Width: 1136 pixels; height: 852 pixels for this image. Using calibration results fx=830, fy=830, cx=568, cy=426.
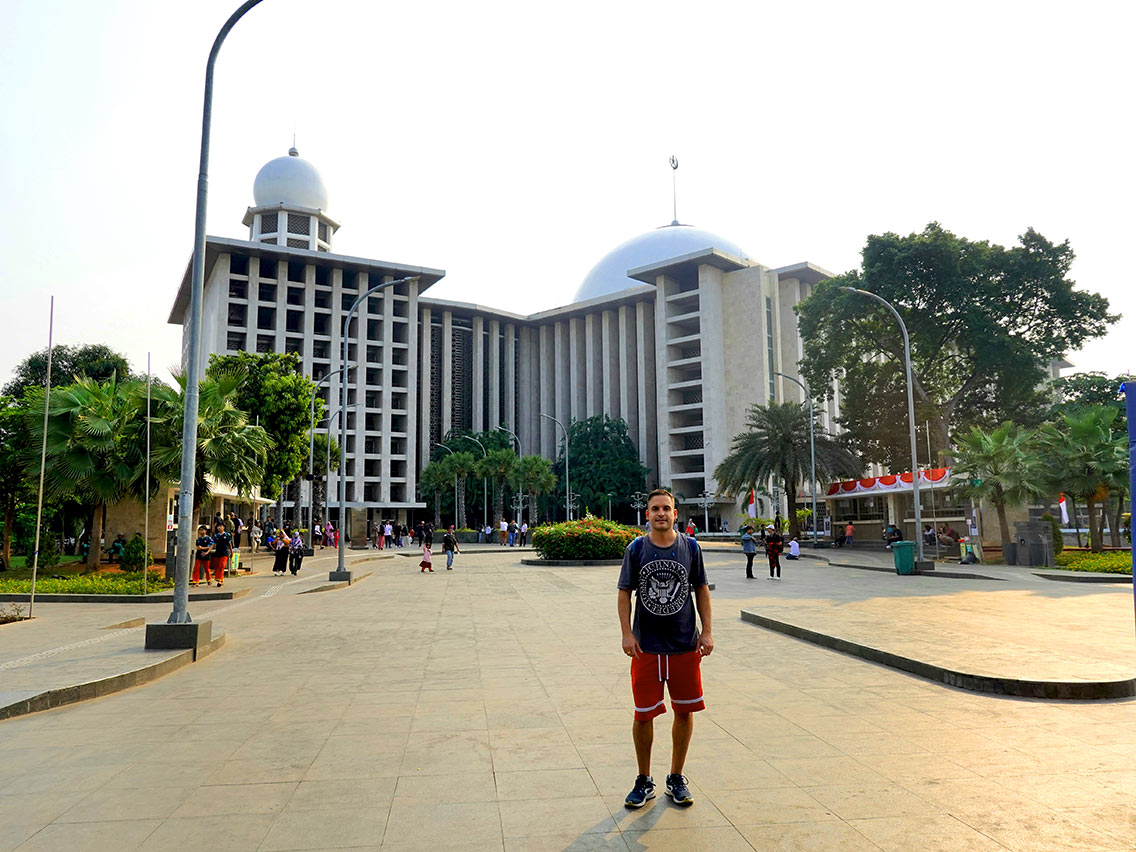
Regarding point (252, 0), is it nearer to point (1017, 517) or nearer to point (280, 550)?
point (280, 550)

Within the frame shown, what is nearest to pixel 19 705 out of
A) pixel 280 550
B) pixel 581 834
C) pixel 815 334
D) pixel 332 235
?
pixel 581 834

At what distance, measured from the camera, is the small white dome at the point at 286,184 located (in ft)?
243

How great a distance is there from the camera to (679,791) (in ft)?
14.7

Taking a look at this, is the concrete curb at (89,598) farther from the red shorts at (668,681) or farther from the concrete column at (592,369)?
the concrete column at (592,369)

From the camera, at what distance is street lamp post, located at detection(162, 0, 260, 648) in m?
10.0

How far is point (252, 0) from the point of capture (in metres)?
10.8

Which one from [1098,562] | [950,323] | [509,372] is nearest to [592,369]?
[509,372]

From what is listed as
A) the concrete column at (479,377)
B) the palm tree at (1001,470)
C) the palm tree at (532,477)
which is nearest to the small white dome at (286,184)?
the concrete column at (479,377)

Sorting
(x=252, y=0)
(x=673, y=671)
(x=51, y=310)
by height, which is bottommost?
(x=673, y=671)

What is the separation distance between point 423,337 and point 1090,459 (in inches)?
2554

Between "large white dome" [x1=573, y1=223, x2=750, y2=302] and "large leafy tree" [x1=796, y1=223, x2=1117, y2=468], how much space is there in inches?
1610

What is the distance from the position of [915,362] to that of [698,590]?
45.3 metres

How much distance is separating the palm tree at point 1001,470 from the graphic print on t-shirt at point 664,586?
2627 centimetres

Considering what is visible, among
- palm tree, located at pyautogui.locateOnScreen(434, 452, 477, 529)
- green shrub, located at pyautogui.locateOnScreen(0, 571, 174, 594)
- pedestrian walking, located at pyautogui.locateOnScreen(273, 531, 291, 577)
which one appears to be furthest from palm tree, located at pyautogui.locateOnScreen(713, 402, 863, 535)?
green shrub, located at pyautogui.locateOnScreen(0, 571, 174, 594)
